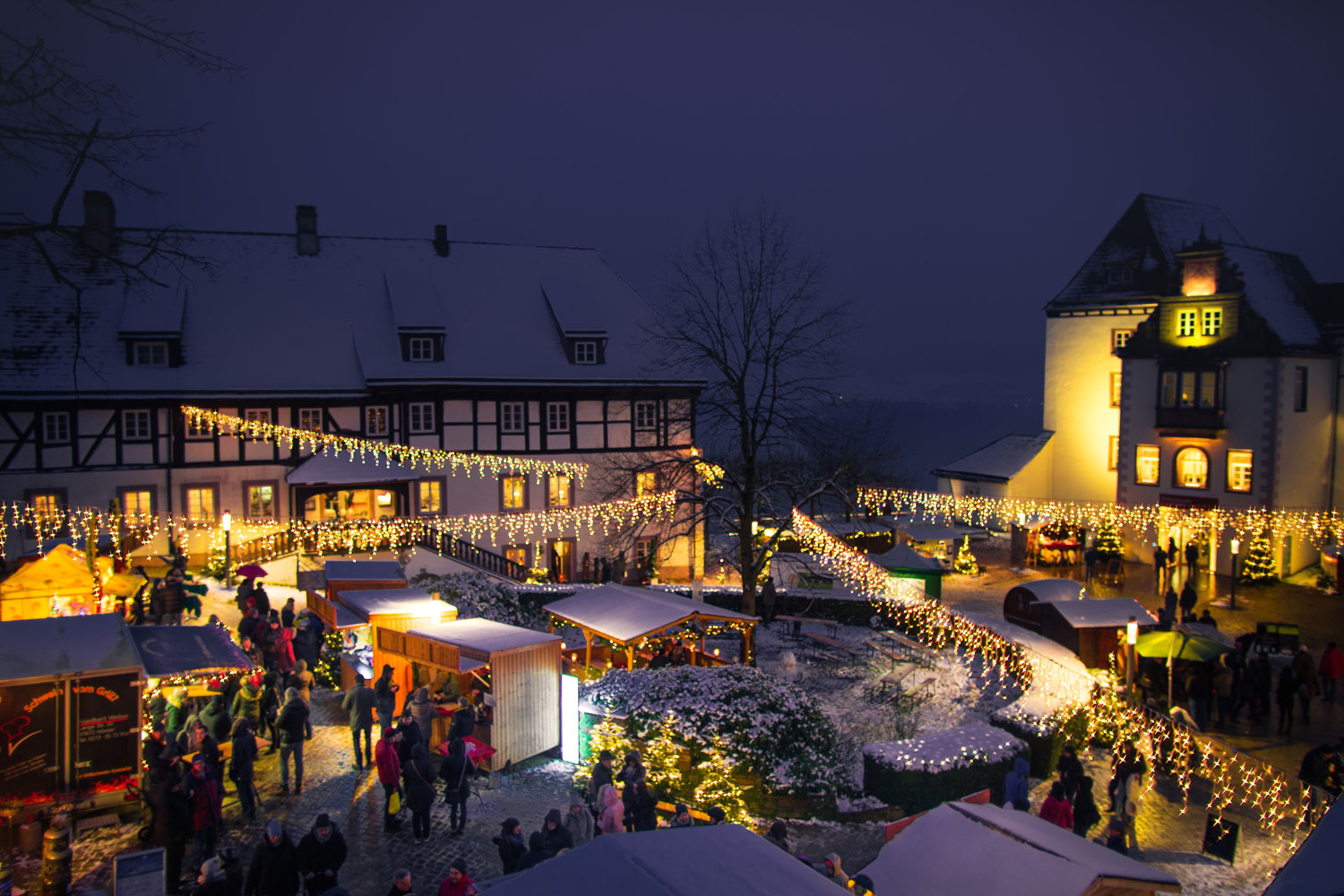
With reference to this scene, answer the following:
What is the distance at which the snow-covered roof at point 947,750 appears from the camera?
12727 millimetres

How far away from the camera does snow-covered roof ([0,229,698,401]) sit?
27.5 meters

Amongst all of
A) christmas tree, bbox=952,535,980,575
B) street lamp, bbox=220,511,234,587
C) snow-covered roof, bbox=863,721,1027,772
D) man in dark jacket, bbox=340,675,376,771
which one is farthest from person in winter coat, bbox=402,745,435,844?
christmas tree, bbox=952,535,980,575

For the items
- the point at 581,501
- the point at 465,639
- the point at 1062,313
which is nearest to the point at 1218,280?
the point at 1062,313

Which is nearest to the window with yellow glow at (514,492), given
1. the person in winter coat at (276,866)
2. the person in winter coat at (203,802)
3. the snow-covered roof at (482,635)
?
the snow-covered roof at (482,635)

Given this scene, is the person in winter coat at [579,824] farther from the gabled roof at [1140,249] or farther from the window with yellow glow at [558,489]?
the gabled roof at [1140,249]

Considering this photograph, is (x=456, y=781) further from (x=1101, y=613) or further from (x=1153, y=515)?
(x=1153, y=515)

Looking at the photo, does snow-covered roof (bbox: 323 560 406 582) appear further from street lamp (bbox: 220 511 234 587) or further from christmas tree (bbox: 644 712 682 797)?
christmas tree (bbox: 644 712 682 797)

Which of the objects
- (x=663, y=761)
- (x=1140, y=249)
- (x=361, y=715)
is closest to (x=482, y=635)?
(x=361, y=715)

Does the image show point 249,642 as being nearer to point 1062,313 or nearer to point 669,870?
point 669,870

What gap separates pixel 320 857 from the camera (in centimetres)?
850

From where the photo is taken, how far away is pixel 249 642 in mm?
16375

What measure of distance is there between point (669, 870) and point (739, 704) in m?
7.70

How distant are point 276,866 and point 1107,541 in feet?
98.7

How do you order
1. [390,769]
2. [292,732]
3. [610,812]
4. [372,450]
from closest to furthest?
1. [610,812]
2. [390,769]
3. [292,732]
4. [372,450]
